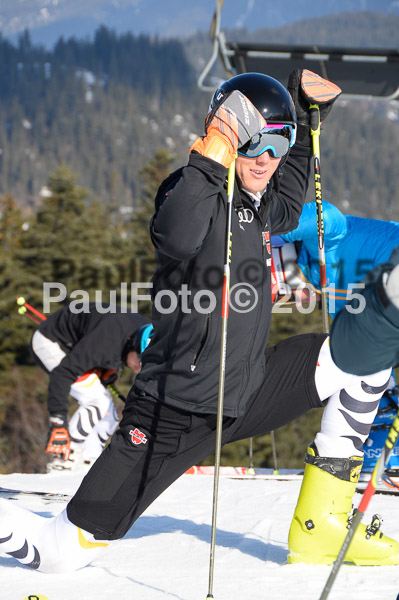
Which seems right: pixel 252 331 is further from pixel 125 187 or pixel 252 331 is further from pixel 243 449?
pixel 125 187

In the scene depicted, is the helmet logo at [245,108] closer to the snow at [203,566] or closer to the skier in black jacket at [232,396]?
the skier in black jacket at [232,396]

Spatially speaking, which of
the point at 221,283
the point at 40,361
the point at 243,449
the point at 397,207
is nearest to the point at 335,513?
the point at 221,283

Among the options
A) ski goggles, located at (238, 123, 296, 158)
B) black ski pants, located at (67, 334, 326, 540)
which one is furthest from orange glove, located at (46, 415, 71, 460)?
ski goggles, located at (238, 123, 296, 158)

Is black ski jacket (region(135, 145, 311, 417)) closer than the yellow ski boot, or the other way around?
black ski jacket (region(135, 145, 311, 417))

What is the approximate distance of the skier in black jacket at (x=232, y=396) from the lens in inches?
107

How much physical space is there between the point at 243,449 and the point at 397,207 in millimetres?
135024

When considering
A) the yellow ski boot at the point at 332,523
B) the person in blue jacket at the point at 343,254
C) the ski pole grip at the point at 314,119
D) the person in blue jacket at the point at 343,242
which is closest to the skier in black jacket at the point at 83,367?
the person in blue jacket at the point at 343,254

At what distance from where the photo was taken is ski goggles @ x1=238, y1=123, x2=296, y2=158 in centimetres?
284

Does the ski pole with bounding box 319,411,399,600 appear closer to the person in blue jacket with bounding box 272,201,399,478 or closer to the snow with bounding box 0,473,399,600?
the snow with bounding box 0,473,399,600

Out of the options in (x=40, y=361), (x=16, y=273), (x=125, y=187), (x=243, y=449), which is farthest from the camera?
(x=125, y=187)

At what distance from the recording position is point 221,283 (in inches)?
108

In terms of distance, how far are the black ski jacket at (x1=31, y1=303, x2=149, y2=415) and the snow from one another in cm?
200

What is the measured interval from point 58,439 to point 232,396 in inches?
163

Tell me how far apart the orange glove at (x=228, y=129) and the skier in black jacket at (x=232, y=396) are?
0.03 meters
